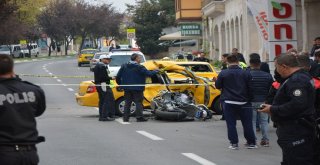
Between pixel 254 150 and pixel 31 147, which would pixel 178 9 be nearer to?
pixel 254 150

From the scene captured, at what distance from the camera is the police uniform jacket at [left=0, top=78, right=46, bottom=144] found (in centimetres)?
644

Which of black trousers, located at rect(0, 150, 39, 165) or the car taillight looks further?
the car taillight

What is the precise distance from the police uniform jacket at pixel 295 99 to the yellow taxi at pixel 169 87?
425 inches

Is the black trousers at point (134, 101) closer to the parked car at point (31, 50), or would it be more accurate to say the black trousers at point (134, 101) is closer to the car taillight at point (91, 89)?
the car taillight at point (91, 89)

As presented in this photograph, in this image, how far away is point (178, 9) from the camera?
63.3 meters

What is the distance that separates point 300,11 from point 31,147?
27.1 meters

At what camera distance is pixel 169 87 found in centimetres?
1847

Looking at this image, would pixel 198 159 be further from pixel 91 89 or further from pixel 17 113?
pixel 91 89

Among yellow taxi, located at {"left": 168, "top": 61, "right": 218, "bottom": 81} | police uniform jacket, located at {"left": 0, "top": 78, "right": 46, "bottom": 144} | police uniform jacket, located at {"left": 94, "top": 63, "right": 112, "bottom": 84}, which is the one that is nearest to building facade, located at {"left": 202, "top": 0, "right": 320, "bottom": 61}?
yellow taxi, located at {"left": 168, "top": 61, "right": 218, "bottom": 81}

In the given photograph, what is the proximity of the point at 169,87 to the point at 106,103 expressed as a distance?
62.5 inches

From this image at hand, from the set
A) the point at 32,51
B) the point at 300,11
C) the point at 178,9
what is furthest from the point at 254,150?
the point at 32,51

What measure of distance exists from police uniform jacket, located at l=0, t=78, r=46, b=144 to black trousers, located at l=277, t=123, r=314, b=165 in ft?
7.94

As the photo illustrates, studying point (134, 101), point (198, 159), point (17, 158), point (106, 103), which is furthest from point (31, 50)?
point (17, 158)

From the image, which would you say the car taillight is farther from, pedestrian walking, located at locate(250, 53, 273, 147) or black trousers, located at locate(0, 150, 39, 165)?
black trousers, located at locate(0, 150, 39, 165)
